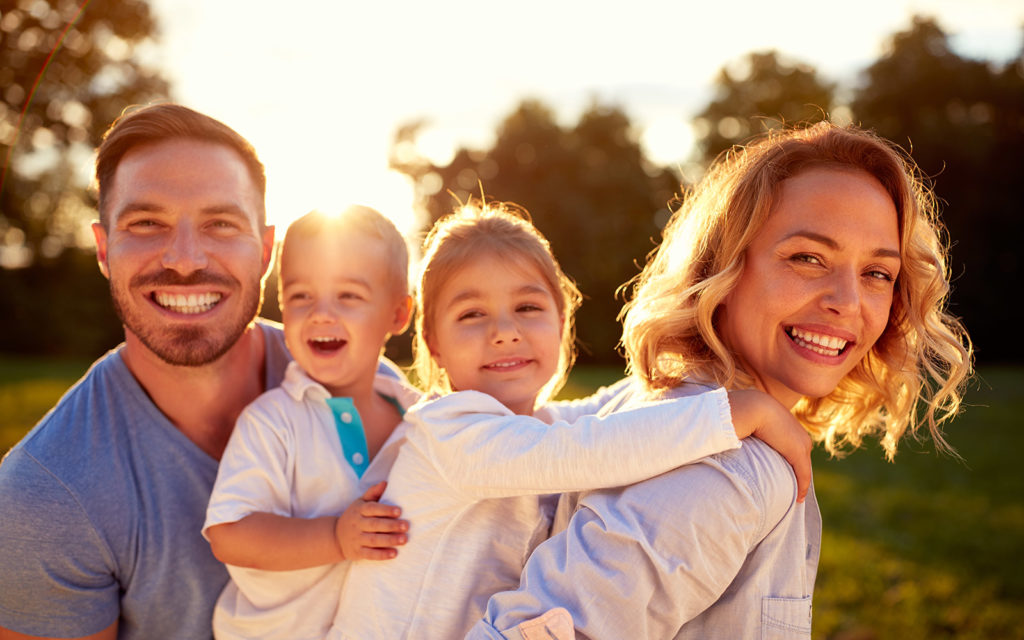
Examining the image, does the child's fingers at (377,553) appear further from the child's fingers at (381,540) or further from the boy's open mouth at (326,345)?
the boy's open mouth at (326,345)

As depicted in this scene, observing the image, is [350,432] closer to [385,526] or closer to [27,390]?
[385,526]

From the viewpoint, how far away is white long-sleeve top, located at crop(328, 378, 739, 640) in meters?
2.05

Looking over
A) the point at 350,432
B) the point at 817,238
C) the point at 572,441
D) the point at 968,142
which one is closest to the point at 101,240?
the point at 350,432

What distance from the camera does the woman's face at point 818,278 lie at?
234cm

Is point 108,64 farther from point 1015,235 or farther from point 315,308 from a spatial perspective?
point 1015,235

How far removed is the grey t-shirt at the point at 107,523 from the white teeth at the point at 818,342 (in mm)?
2242

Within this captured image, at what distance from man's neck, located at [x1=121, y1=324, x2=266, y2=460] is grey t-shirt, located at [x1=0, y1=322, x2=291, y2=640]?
8cm

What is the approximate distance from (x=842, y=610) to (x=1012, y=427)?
865cm

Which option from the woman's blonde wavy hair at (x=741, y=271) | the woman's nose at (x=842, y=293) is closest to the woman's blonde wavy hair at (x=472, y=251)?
the woman's blonde wavy hair at (x=741, y=271)

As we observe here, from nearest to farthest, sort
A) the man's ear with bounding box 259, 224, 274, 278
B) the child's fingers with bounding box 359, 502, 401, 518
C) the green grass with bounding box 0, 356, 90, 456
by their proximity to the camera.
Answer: the child's fingers with bounding box 359, 502, 401, 518
the man's ear with bounding box 259, 224, 274, 278
the green grass with bounding box 0, 356, 90, 456

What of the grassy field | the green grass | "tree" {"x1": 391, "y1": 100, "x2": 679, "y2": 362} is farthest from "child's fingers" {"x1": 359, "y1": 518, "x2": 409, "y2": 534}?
"tree" {"x1": 391, "y1": 100, "x2": 679, "y2": 362}

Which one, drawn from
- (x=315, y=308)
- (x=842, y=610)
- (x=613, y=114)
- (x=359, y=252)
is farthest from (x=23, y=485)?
(x=613, y=114)

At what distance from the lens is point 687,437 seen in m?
1.98

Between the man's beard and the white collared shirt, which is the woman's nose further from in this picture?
the man's beard
